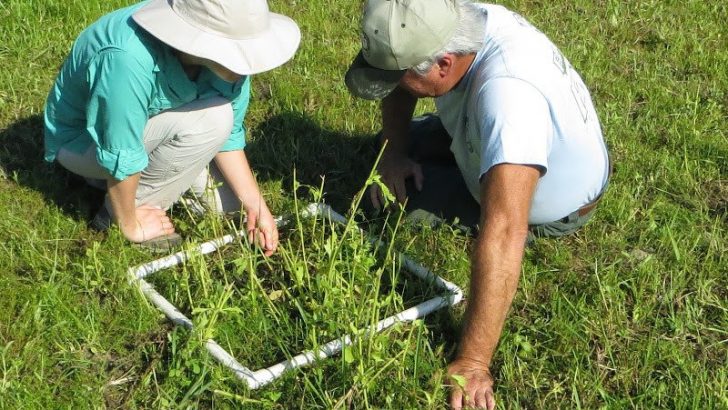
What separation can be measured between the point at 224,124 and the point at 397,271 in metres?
0.88

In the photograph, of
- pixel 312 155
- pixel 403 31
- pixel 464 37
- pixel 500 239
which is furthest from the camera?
pixel 312 155

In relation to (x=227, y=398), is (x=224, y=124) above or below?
above

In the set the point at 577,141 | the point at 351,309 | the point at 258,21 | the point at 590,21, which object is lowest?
the point at 590,21

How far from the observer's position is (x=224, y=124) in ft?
11.7

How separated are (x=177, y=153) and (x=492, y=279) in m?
1.41

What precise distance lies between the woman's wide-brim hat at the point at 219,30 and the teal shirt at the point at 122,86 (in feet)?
0.42

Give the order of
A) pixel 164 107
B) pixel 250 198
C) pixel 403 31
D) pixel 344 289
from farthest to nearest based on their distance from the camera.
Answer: pixel 250 198, pixel 164 107, pixel 344 289, pixel 403 31

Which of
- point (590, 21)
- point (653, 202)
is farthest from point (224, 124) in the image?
point (590, 21)

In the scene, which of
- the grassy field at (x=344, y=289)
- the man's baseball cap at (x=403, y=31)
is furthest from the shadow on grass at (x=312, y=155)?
the man's baseball cap at (x=403, y=31)

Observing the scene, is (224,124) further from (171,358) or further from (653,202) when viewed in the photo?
(653,202)

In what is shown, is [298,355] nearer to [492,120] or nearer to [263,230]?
[263,230]

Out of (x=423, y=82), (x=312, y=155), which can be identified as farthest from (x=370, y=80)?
(x=312, y=155)

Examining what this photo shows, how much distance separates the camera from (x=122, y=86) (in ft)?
10.4

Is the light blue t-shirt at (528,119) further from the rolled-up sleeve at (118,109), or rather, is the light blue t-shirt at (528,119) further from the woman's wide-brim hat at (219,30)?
the rolled-up sleeve at (118,109)
